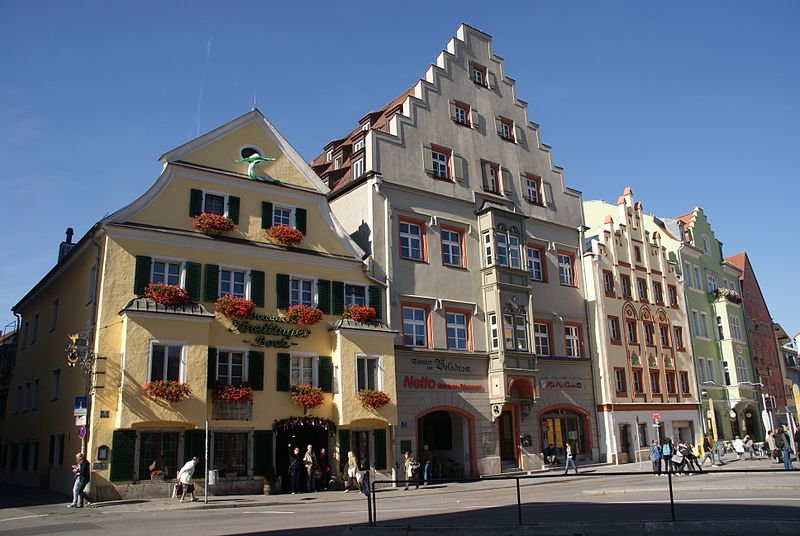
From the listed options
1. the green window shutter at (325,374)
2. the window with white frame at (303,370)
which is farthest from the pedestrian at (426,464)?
the window with white frame at (303,370)

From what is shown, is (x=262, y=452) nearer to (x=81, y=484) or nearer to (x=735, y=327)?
(x=81, y=484)

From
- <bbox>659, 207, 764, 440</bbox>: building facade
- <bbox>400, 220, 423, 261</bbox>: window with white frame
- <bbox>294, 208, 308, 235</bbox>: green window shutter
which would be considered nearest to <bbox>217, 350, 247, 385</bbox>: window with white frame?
<bbox>294, 208, 308, 235</bbox>: green window shutter

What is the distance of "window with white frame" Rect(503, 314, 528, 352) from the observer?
35688 mm

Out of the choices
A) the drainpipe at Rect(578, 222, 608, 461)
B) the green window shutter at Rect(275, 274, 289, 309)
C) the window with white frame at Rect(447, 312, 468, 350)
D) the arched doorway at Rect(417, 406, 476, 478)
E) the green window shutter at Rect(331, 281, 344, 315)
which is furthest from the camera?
the drainpipe at Rect(578, 222, 608, 461)

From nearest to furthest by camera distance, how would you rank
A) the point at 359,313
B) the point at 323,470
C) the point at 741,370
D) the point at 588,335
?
1. the point at 323,470
2. the point at 359,313
3. the point at 588,335
4. the point at 741,370

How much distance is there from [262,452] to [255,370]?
3105 mm

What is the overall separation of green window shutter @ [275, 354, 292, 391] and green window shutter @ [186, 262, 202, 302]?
4125 mm

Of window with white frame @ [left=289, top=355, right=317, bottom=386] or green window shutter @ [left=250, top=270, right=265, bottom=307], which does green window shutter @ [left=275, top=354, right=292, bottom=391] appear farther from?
green window shutter @ [left=250, top=270, right=265, bottom=307]

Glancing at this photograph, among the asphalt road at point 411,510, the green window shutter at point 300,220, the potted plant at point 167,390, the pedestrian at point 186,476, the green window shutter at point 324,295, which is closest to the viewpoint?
the asphalt road at point 411,510

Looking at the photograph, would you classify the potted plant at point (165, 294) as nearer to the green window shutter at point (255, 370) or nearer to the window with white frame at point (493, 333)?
the green window shutter at point (255, 370)

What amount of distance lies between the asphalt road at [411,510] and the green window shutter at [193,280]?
24.7 feet

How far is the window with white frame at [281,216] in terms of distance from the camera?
30.1m

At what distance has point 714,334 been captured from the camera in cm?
5541

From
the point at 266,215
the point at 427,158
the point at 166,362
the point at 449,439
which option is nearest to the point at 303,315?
the point at 266,215
